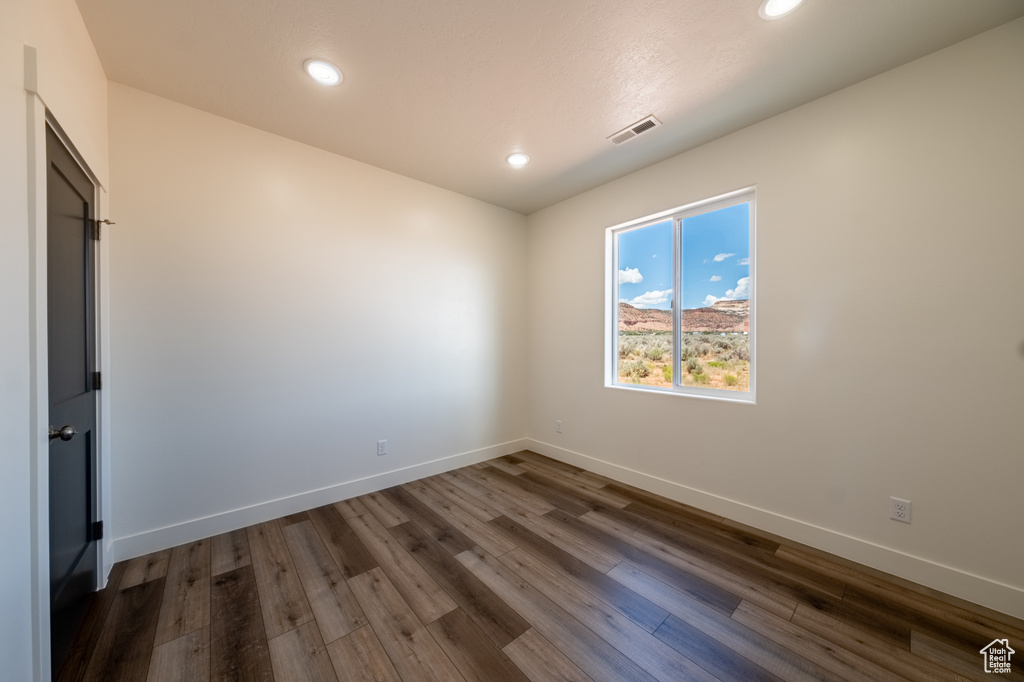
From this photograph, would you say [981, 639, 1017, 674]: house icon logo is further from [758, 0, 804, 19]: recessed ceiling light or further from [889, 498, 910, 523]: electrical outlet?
[758, 0, 804, 19]: recessed ceiling light

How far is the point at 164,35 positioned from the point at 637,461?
3.99 meters

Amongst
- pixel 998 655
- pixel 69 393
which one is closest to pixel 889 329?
pixel 998 655

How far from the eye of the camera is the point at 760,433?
236 cm

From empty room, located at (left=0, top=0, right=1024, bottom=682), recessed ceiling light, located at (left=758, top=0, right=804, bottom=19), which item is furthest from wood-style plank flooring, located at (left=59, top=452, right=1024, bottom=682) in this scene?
recessed ceiling light, located at (left=758, top=0, right=804, bottom=19)

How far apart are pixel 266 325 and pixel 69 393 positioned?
3.40ft

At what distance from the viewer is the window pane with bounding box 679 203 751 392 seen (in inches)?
100

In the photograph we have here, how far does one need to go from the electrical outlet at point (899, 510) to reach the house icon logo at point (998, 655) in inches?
19.9

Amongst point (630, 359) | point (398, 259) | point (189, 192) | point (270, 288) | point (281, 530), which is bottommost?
point (281, 530)

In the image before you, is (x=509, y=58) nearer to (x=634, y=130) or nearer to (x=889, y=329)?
(x=634, y=130)

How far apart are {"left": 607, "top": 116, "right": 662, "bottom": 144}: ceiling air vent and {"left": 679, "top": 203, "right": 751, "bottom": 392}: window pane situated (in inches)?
31.7

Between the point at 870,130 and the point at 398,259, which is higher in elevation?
the point at 870,130

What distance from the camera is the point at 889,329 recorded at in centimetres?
192

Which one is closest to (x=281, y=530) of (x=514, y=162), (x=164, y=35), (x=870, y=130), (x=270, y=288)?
(x=270, y=288)

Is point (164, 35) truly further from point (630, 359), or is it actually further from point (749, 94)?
point (630, 359)
